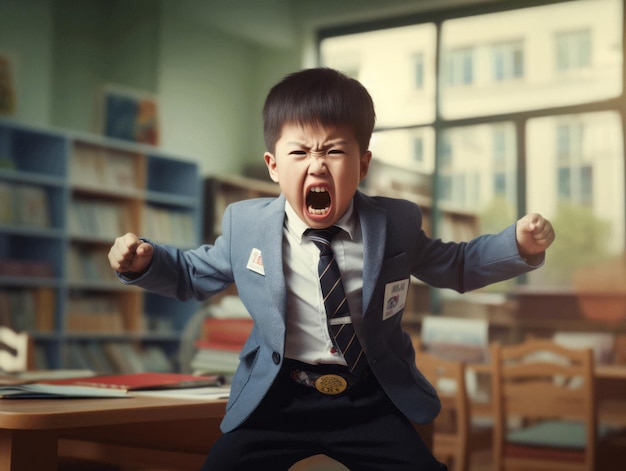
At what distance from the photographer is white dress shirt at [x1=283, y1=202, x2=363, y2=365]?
112 cm

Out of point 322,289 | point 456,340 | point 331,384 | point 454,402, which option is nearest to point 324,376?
point 331,384

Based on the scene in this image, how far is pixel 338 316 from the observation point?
111cm

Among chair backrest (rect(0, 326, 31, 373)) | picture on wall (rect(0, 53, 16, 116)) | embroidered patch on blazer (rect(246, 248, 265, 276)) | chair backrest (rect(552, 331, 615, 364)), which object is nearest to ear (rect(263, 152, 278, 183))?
embroidered patch on blazer (rect(246, 248, 265, 276))

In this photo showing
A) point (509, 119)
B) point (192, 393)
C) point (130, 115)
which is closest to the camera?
point (192, 393)

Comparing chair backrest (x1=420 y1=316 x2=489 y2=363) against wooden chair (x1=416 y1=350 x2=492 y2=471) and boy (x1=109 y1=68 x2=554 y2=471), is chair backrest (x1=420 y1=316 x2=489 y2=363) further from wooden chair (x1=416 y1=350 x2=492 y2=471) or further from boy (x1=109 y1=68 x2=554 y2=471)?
boy (x1=109 y1=68 x2=554 y2=471)

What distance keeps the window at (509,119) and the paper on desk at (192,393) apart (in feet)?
16.8

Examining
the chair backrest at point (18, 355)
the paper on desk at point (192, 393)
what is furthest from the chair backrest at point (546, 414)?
the paper on desk at point (192, 393)

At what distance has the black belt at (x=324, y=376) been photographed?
3.62 ft

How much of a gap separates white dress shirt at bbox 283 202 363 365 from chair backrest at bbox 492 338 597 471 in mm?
2118

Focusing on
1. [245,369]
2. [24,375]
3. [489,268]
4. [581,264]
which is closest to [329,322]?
[245,369]

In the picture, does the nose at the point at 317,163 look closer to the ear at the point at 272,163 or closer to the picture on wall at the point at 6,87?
the ear at the point at 272,163

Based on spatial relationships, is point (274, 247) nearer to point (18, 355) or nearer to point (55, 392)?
point (55, 392)

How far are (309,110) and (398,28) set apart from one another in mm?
6004

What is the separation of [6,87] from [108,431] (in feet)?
15.6
